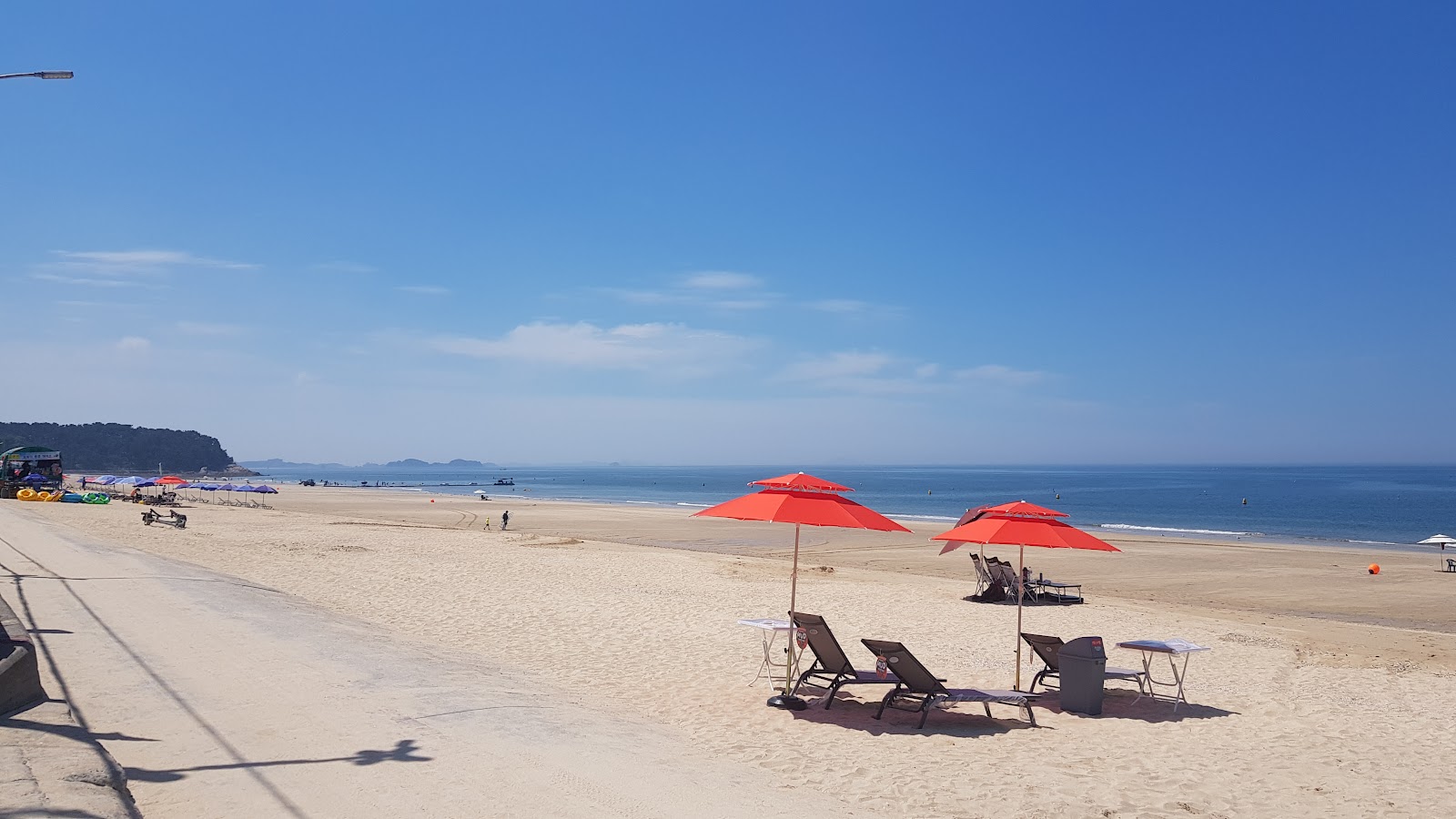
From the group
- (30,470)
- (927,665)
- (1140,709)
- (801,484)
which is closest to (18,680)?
(801,484)

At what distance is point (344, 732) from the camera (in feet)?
20.7

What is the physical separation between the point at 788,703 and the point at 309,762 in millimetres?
3874

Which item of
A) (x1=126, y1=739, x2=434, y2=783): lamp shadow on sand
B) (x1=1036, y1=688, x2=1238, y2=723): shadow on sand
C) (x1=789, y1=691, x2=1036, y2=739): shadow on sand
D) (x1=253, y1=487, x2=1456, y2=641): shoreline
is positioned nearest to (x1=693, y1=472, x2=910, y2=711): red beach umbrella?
(x1=789, y1=691, x2=1036, y2=739): shadow on sand

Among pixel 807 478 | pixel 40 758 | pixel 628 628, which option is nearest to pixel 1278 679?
pixel 807 478

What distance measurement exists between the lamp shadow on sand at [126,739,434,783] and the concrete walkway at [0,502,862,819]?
2 cm

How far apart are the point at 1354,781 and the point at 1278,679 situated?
13.8 feet

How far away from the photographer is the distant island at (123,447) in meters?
168

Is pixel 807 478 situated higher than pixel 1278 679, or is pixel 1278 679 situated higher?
pixel 807 478

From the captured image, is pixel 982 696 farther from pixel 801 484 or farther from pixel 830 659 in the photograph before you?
pixel 801 484

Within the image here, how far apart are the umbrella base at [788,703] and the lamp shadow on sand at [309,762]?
313 cm

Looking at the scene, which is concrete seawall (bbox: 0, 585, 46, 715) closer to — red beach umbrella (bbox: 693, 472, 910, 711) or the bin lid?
red beach umbrella (bbox: 693, 472, 910, 711)

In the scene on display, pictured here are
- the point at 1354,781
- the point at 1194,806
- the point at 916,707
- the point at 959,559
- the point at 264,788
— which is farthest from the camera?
the point at 959,559

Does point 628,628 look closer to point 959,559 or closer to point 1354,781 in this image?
point 1354,781

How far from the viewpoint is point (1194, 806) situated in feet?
18.6
